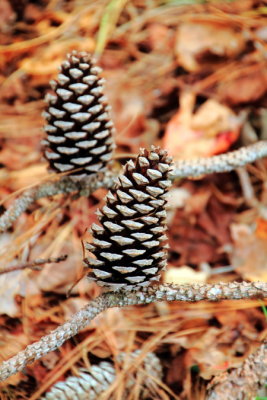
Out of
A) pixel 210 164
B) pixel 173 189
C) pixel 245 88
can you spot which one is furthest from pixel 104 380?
pixel 245 88

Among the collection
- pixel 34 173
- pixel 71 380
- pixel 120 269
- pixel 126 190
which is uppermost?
pixel 126 190

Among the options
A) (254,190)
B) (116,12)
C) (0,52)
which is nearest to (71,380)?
(254,190)

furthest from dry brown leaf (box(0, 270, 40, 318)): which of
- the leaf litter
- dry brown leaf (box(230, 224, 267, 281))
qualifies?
dry brown leaf (box(230, 224, 267, 281))

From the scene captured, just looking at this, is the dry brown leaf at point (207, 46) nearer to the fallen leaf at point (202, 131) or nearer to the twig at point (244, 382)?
the fallen leaf at point (202, 131)

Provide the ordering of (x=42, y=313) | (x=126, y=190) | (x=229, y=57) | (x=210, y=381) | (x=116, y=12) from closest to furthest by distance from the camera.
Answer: (x=126, y=190) → (x=210, y=381) → (x=42, y=313) → (x=229, y=57) → (x=116, y=12)

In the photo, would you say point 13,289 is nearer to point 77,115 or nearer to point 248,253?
point 77,115

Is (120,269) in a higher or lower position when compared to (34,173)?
higher

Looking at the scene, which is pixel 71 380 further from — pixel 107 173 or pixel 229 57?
pixel 229 57
